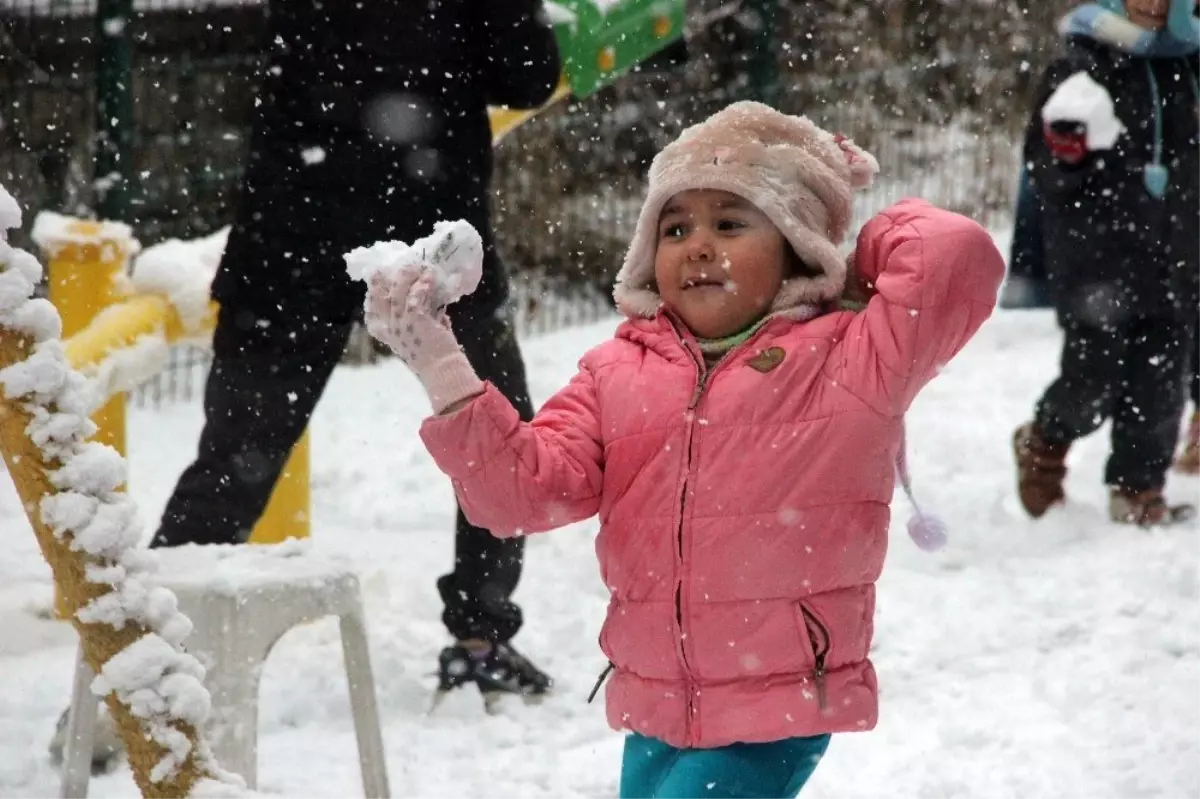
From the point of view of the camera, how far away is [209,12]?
321 inches

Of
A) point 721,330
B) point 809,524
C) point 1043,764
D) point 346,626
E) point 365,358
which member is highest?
point 721,330

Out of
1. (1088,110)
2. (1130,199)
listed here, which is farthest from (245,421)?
(1130,199)

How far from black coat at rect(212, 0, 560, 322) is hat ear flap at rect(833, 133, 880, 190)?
1.16m

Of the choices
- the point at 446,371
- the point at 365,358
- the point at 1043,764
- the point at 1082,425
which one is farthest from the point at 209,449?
the point at 365,358

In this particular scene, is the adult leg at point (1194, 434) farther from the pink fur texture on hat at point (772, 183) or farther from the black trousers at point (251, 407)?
the pink fur texture on hat at point (772, 183)

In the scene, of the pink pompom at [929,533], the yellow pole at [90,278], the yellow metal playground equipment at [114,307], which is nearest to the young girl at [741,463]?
the pink pompom at [929,533]

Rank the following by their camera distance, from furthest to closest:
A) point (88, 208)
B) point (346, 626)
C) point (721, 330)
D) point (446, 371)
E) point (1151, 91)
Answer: point (88, 208) < point (1151, 91) < point (346, 626) < point (721, 330) < point (446, 371)

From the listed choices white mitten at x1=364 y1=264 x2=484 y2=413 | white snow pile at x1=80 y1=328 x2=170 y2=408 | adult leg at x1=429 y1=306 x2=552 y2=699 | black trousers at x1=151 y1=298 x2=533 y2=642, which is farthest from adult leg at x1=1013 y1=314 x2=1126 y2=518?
white mitten at x1=364 y1=264 x2=484 y2=413

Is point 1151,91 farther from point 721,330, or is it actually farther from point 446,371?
point 446,371

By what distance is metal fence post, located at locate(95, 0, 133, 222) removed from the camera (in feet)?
22.0

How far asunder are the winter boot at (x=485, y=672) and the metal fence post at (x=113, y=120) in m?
3.25

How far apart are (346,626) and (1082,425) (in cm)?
326

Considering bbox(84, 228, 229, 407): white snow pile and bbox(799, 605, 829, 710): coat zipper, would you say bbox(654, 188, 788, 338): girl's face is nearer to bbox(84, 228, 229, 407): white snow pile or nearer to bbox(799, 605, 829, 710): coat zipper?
bbox(799, 605, 829, 710): coat zipper

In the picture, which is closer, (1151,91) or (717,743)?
(717,743)
